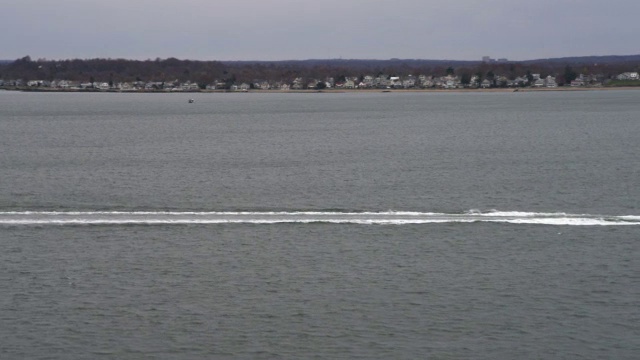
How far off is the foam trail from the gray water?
166 mm

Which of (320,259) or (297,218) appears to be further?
(297,218)

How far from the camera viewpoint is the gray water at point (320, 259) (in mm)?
23125

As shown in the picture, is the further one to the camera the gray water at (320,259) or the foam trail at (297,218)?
the foam trail at (297,218)

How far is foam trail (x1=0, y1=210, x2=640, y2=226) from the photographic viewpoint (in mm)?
36344

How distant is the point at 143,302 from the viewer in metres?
26.0

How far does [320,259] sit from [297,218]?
6.32 meters

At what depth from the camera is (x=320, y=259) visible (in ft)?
101

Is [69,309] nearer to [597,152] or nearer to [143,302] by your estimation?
[143,302]

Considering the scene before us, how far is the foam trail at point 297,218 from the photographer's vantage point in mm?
36344

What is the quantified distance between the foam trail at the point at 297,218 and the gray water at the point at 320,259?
17cm

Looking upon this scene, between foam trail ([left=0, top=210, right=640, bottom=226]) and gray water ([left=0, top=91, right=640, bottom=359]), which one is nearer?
gray water ([left=0, top=91, right=640, bottom=359])

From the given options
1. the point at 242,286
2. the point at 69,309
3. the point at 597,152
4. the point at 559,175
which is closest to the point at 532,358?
the point at 242,286

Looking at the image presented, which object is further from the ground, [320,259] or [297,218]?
[297,218]

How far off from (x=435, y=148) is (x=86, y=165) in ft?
92.8
